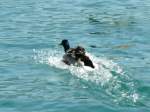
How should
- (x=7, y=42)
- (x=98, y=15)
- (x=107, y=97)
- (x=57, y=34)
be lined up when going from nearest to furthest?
(x=107, y=97), (x=7, y=42), (x=57, y=34), (x=98, y=15)

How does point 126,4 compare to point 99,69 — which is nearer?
point 99,69

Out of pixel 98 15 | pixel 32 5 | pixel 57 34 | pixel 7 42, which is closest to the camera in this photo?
pixel 7 42

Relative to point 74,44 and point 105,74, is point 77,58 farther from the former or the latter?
point 74,44

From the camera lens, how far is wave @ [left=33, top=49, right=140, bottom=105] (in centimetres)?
1528

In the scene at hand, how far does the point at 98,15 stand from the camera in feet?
89.5

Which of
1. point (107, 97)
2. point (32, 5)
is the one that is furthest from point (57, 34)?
point (107, 97)

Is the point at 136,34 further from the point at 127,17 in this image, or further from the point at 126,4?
the point at 126,4

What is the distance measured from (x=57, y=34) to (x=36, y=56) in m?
3.62

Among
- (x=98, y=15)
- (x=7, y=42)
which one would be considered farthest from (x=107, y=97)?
(x=98, y=15)

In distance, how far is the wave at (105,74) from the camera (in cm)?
1528

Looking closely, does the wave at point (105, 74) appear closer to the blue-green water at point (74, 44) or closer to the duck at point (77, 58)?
the blue-green water at point (74, 44)

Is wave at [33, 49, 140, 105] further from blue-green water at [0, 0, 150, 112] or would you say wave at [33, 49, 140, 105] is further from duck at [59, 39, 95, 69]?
duck at [59, 39, 95, 69]

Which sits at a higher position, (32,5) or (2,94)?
(32,5)

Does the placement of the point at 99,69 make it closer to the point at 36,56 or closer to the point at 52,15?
the point at 36,56
